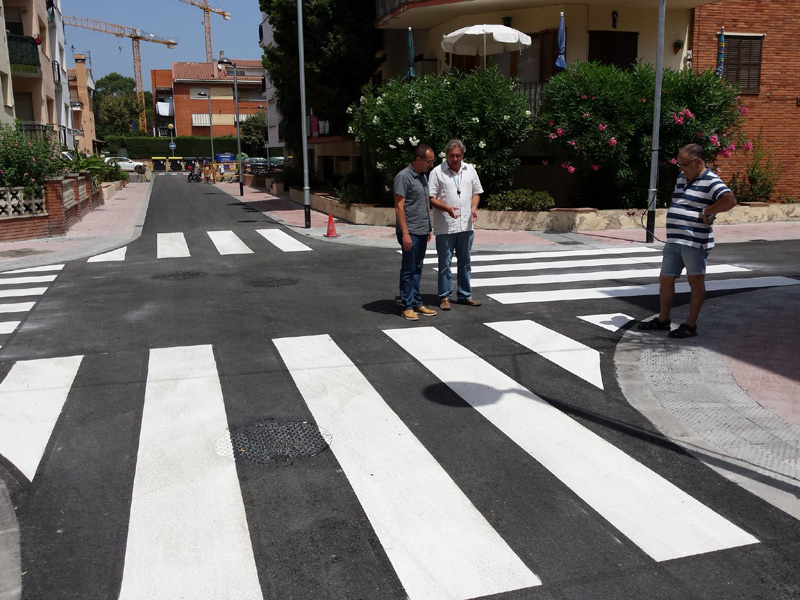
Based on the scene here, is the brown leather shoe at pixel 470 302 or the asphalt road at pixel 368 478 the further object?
the brown leather shoe at pixel 470 302

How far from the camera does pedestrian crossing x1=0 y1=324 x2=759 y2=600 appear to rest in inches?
142

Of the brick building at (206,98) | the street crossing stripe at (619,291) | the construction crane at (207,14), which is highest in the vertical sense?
the construction crane at (207,14)

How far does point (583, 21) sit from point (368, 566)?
765 inches

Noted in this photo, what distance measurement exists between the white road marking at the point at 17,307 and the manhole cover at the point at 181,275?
222cm

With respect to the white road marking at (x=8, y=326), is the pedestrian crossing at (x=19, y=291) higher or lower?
higher

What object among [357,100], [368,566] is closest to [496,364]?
[368,566]

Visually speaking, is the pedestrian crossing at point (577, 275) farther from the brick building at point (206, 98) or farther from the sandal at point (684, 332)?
the brick building at point (206, 98)

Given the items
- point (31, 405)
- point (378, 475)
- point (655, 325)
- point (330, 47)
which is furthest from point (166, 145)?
point (378, 475)

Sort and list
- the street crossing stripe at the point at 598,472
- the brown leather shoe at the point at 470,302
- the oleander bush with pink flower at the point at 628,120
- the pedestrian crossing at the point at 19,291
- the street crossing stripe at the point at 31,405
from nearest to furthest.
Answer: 1. the street crossing stripe at the point at 598,472
2. the street crossing stripe at the point at 31,405
3. the pedestrian crossing at the point at 19,291
4. the brown leather shoe at the point at 470,302
5. the oleander bush with pink flower at the point at 628,120

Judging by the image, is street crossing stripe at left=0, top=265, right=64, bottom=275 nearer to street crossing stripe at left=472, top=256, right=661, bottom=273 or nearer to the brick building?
street crossing stripe at left=472, top=256, right=661, bottom=273

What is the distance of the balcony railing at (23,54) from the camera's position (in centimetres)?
2930

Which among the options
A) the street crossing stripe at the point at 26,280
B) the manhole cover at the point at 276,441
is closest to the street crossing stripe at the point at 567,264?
the street crossing stripe at the point at 26,280

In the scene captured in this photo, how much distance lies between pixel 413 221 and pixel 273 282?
3.41 metres

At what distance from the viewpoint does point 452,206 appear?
875cm
